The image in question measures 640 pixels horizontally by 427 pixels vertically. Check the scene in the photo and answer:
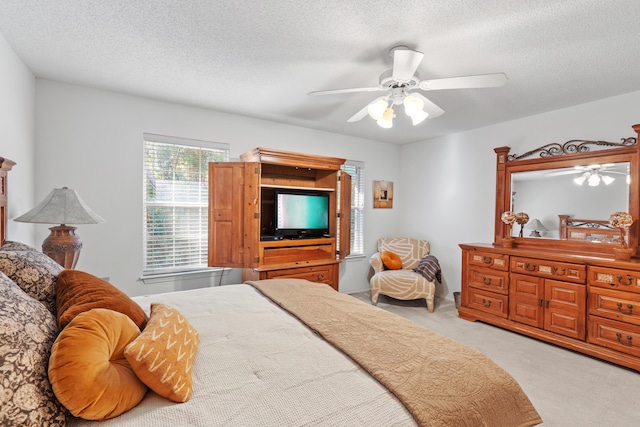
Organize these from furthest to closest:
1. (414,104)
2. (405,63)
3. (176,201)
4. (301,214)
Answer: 1. (301,214)
2. (176,201)
3. (414,104)
4. (405,63)

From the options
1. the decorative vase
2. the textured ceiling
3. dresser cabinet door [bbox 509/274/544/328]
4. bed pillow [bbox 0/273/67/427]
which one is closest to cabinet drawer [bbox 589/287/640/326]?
the decorative vase

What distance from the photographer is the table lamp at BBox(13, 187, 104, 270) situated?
7.18 ft

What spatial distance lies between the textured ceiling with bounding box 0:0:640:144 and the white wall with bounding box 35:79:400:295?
0.21 meters

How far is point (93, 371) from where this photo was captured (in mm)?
866

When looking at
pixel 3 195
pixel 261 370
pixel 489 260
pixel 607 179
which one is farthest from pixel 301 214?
pixel 607 179

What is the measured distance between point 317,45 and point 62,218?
2211mm

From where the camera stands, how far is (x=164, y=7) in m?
1.81

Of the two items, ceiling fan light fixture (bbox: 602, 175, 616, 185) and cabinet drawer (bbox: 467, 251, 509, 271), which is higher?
ceiling fan light fixture (bbox: 602, 175, 616, 185)

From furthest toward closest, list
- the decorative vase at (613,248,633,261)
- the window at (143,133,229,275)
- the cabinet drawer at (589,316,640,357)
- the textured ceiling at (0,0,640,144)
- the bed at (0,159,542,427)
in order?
the window at (143,133,229,275) < the decorative vase at (613,248,633,261) < the cabinet drawer at (589,316,640,357) < the textured ceiling at (0,0,640,144) < the bed at (0,159,542,427)

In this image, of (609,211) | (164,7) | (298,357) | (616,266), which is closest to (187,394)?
(298,357)

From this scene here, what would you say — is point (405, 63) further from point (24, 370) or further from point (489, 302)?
point (489, 302)

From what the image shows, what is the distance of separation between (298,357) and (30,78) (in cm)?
335

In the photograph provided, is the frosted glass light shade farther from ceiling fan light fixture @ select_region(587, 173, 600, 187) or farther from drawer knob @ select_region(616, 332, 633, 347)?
ceiling fan light fixture @ select_region(587, 173, 600, 187)

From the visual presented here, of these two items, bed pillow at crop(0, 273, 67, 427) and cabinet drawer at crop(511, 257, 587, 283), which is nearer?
bed pillow at crop(0, 273, 67, 427)
